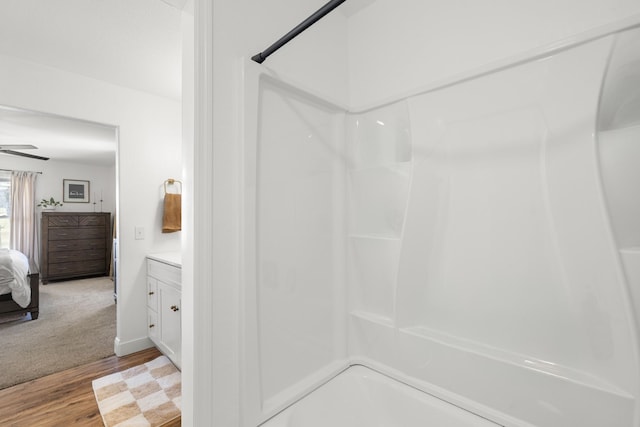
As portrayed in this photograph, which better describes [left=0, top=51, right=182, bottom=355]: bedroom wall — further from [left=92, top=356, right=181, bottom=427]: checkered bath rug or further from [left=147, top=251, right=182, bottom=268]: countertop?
[left=92, top=356, right=181, bottom=427]: checkered bath rug

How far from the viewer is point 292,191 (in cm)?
132

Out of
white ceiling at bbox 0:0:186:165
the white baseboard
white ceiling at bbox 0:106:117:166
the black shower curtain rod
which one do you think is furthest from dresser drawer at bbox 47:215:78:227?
the black shower curtain rod

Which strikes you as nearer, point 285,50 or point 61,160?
point 285,50

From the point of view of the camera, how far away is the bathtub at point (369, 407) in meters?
1.14

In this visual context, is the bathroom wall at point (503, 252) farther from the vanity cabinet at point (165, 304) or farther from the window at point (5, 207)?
the window at point (5, 207)

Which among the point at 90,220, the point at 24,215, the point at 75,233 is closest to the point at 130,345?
the point at 75,233

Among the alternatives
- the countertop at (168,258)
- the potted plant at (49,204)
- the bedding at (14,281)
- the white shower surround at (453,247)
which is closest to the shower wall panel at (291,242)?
the white shower surround at (453,247)

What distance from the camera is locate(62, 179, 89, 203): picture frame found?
5963 mm

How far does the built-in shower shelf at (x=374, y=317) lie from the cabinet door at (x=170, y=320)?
4.70ft

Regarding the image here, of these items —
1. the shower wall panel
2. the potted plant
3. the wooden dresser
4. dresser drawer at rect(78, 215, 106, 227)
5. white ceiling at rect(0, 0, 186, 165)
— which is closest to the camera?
the shower wall panel

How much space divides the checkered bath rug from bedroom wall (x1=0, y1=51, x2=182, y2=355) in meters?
0.43

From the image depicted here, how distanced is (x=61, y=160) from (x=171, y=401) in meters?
6.33

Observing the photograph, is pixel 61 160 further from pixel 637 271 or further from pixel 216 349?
pixel 637 271

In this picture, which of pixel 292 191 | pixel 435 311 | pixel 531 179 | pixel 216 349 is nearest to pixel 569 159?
pixel 531 179
